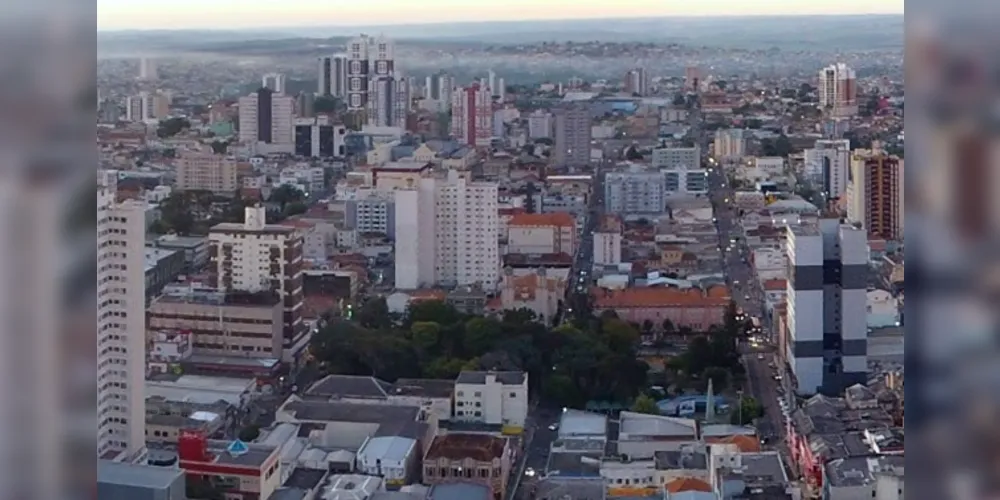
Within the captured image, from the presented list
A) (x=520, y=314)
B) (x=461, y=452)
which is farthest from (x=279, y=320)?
(x=461, y=452)

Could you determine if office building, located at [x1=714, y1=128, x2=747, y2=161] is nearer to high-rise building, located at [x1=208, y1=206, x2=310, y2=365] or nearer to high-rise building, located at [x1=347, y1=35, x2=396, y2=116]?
high-rise building, located at [x1=347, y1=35, x2=396, y2=116]

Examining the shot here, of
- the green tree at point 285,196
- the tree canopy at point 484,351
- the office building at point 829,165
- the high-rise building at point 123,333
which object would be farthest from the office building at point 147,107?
the office building at point 829,165

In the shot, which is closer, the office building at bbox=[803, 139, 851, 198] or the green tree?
the office building at bbox=[803, 139, 851, 198]

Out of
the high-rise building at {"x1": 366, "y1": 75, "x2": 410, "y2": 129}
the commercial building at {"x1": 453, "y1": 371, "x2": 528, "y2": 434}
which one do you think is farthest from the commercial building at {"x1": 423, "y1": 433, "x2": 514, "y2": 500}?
the high-rise building at {"x1": 366, "y1": 75, "x2": 410, "y2": 129}

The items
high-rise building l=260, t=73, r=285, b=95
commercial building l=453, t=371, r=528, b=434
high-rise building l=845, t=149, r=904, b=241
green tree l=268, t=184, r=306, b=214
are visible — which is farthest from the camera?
green tree l=268, t=184, r=306, b=214

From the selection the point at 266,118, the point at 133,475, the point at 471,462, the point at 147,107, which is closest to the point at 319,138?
the point at 266,118

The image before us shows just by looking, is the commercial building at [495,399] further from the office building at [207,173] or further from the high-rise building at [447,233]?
the office building at [207,173]

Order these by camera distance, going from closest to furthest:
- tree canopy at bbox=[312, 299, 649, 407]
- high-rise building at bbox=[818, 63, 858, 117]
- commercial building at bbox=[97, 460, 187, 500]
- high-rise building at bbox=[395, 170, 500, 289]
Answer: commercial building at bbox=[97, 460, 187, 500] < tree canopy at bbox=[312, 299, 649, 407] < high-rise building at bbox=[818, 63, 858, 117] < high-rise building at bbox=[395, 170, 500, 289]
